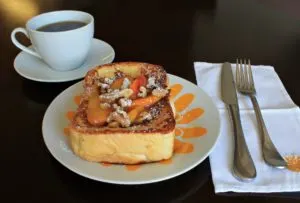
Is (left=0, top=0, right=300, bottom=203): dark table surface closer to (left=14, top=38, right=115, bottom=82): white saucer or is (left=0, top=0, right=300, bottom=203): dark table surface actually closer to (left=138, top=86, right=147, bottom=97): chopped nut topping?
(left=14, top=38, right=115, bottom=82): white saucer

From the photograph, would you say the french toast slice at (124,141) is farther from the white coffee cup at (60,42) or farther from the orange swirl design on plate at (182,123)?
the white coffee cup at (60,42)

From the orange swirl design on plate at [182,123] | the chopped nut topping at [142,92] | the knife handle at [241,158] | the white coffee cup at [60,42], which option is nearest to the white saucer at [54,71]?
the white coffee cup at [60,42]

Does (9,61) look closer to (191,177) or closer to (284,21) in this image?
(191,177)

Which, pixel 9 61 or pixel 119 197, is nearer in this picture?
pixel 119 197

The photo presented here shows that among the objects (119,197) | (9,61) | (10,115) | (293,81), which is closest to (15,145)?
(10,115)

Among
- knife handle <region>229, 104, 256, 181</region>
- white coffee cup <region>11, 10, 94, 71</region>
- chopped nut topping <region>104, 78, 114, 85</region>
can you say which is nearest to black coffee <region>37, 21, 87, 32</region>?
white coffee cup <region>11, 10, 94, 71</region>

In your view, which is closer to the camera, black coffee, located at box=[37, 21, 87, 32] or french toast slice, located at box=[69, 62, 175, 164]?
french toast slice, located at box=[69, 62, 175, 164]

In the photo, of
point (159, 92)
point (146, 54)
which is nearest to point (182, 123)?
point (159, 92)

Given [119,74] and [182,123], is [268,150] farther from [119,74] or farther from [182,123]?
[119,74]
